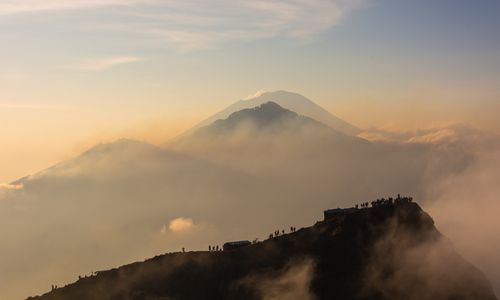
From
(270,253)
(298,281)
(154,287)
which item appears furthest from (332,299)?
(154,287)

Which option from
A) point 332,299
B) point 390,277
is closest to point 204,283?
point 332,299

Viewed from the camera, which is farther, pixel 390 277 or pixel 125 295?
pixel 390 277

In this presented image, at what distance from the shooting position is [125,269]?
195125 millimetres

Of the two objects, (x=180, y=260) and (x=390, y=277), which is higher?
(x=180, y=260)

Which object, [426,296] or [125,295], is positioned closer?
[125,295]

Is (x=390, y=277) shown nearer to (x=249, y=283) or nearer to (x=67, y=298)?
(x=249, y=283)

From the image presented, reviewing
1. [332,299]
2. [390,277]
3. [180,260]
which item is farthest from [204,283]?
[390,277]

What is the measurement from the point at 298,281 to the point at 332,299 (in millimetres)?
10883

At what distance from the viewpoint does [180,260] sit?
196250mm

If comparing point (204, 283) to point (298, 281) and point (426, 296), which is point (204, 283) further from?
point (426, 296)

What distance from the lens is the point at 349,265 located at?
19650cm

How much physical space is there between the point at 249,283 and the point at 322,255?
24946mm

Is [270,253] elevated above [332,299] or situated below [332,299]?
above

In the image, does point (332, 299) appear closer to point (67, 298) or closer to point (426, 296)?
point (426, 296)
